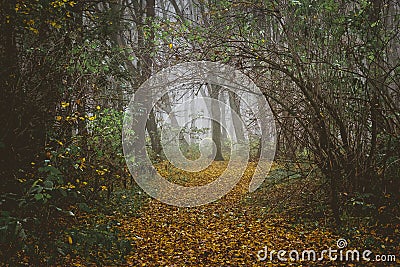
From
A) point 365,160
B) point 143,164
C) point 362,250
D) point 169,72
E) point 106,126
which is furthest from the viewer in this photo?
point 143,164

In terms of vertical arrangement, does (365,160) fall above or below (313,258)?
above

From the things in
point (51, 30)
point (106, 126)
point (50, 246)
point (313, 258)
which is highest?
point (51, 30)

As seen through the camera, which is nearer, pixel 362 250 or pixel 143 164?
pixel 362 250

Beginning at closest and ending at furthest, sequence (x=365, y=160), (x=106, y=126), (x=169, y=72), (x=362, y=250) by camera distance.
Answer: (x=362, y=250) → (x=365, y=160) → (x=106, y=126) → (x=169, y=72)

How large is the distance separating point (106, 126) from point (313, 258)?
4.79 meters

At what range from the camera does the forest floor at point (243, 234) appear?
5969 millimetres

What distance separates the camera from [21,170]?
5.05m

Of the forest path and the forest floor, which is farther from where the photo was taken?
the forest path

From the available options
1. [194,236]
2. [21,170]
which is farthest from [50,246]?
[194,236]

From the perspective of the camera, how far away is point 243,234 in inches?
287

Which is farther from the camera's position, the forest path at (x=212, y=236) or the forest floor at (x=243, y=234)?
the forest path at (x=212, y=236)

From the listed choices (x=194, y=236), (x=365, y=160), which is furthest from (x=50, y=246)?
(x=365, y=160)

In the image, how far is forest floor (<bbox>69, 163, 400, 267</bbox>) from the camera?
5.97 metres

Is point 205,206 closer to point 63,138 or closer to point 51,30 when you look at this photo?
point 63,138
